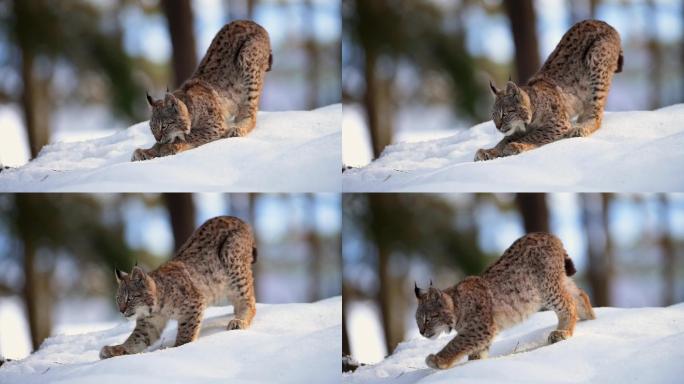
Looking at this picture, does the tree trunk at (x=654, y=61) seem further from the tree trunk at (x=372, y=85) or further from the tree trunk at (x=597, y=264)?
the tree trunk at (x=372, y=85)

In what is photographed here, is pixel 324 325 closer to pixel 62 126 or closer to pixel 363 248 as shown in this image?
pixel 363 248

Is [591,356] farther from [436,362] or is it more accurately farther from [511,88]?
[511,88]

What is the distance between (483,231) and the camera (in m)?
4.40

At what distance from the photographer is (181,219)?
14.6 feet

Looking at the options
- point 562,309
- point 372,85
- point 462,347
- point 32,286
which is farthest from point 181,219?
point 562,309

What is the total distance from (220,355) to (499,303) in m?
1.24

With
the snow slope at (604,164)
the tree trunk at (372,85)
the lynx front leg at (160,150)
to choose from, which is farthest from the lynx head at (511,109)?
the lynx front leg at (160,150)

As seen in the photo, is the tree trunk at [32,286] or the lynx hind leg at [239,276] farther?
the tree trunk at [32,286]

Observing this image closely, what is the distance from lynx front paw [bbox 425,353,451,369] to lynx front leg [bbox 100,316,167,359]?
1.18 metres

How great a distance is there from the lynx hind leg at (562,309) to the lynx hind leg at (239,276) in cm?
132

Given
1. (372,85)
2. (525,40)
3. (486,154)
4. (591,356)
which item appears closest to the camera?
(591,356)

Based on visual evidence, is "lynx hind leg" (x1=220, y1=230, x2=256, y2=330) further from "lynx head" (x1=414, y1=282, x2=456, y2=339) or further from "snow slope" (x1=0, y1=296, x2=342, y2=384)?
"lynx head" (x1=414, y1=282, x2=456, y2=339)

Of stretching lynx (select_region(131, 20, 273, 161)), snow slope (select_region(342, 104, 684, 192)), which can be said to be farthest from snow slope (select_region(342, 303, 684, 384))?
stretching lynx (select_region(131, 20, 273, 161))

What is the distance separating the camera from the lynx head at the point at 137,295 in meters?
4.15
